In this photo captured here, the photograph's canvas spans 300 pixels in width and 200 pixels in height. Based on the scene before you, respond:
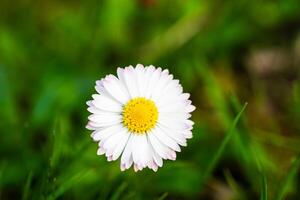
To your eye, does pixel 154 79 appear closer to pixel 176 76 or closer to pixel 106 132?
pixel 106 132

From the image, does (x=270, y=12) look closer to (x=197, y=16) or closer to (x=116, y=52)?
(x=197, y=16)

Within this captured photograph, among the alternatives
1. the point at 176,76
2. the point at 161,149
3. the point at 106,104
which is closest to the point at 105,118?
the point at 106,104

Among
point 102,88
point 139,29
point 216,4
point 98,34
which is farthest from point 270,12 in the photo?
point 102,88

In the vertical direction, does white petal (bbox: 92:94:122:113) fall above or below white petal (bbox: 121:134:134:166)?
above

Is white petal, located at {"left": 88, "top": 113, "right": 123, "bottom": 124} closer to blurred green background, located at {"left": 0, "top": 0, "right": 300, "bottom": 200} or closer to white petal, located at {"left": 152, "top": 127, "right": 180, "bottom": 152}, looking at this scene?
white petal, located at {"left": 152, "top": 127, "right": 180, "bottom": 152}

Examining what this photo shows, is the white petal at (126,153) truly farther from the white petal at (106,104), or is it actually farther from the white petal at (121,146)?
the white petal at (106,104)

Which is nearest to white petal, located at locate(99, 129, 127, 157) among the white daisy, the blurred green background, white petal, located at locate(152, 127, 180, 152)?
the white daisy
